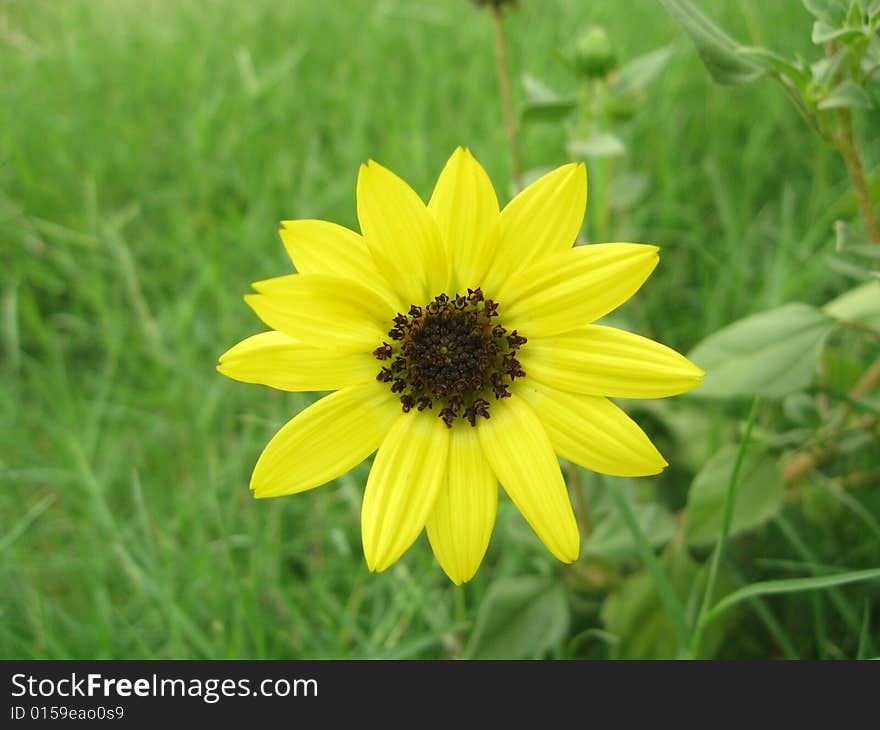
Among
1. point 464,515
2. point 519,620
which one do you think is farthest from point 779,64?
point 519,620

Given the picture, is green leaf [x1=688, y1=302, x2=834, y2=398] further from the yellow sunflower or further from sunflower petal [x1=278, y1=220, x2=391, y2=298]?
sunflower petal [x1=278, y1=220, x2=391, y2=298]

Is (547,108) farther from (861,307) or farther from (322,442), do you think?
(322,442)

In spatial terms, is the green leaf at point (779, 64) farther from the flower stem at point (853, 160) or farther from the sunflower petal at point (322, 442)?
the sunflower petal at point (322, 442)

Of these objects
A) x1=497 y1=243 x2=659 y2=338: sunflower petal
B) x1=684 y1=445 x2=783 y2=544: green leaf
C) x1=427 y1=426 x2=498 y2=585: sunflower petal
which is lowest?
x1=427 y1=426 x2=498 y2=585: sunflower petal

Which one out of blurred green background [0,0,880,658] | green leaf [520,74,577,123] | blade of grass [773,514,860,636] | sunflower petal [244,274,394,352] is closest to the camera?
sunflower petal [244,274,394,352]

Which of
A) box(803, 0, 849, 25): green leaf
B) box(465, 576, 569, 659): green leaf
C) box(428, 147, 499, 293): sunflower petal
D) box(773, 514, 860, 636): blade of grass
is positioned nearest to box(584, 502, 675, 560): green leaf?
box(465, 576, 569, 659): green leaf
